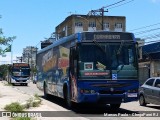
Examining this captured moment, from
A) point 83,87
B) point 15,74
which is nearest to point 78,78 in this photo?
point 83,87

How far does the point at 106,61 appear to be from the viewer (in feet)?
55.3

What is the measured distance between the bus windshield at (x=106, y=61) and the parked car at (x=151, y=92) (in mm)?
3274

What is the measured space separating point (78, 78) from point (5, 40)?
11850mm

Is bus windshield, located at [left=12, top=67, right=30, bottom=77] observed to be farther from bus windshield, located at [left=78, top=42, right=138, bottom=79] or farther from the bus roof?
bus windshield, located at [left=78, top=42, right=138, bottom=79]

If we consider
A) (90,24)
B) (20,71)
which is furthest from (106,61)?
(90,24)

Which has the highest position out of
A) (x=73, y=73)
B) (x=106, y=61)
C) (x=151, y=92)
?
(x=106, y=61)

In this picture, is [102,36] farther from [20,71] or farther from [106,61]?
[20,71]

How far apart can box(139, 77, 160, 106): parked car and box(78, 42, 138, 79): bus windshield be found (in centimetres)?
327

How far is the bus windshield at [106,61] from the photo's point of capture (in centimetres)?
1677

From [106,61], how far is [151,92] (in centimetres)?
472

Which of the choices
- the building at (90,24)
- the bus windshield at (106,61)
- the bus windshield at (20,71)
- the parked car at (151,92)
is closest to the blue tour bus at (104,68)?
the bus windshield at (106,61)

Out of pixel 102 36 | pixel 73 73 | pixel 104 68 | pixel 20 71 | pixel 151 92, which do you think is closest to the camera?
pixel 104 68

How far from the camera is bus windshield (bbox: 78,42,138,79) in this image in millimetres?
16766

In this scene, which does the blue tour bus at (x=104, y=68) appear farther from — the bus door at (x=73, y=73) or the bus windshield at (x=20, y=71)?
the bus windshield at (x=20, y=71)
